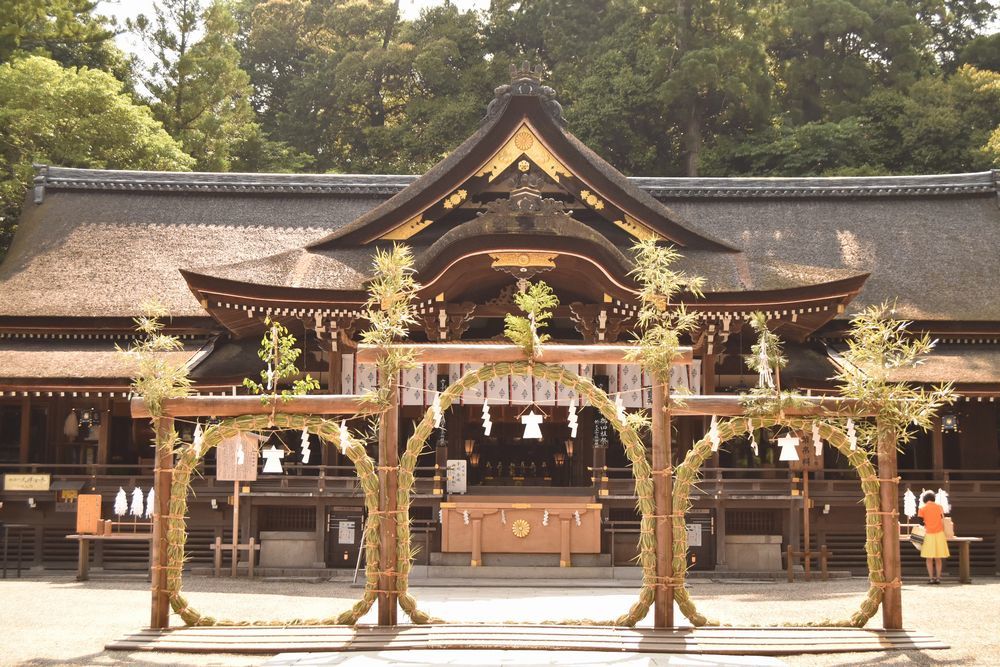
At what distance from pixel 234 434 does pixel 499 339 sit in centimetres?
824

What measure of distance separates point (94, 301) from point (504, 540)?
9950mm

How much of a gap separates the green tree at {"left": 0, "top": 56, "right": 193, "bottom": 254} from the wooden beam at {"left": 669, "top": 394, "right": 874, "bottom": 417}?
856 inches

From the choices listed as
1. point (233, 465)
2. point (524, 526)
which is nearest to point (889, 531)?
point (524, 526)

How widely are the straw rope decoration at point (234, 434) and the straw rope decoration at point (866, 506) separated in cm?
303

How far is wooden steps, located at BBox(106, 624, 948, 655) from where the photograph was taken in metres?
9.96

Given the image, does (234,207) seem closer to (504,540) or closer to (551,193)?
(551,193)

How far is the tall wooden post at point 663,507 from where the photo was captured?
10.6 metres

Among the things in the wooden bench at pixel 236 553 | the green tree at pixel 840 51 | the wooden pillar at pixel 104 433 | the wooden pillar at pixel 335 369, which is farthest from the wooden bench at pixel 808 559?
the green tree at pixel 840 51

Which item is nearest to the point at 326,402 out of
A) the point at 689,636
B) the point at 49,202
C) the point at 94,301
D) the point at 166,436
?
the point at 166,436

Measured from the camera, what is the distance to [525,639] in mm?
10125

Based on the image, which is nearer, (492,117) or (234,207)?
(492,117)

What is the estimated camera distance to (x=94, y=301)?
69.4 ft

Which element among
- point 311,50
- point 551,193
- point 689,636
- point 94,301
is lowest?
point 689,636

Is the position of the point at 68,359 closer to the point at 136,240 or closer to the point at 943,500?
the point at 136,240
